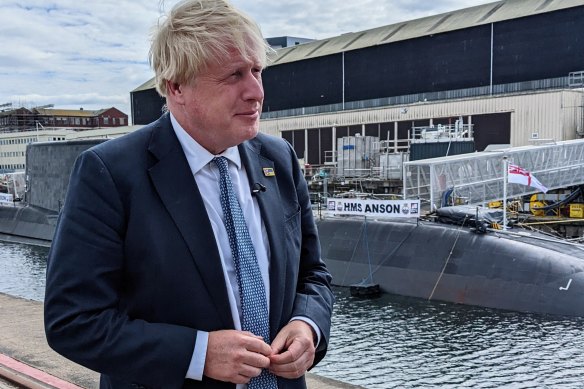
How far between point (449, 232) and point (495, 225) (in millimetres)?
1868

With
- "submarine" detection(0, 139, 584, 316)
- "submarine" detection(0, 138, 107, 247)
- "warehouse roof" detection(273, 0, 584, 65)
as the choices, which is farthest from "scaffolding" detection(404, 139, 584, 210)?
"warehouse roof" detection(273, 0, 584, 65)

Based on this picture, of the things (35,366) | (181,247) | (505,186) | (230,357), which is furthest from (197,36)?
(505,186)

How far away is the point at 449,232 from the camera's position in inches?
743

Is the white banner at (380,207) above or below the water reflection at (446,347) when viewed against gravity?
above

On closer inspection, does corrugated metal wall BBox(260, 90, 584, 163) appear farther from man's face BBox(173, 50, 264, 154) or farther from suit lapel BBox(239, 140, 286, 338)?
man's face BBox(173, 50, 264, 154)

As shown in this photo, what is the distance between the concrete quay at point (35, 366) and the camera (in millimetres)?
5918

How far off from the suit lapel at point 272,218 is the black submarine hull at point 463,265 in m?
15.7

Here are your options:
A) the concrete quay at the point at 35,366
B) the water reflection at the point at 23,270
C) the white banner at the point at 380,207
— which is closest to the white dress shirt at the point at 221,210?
the concrete quay at the point at 35,366

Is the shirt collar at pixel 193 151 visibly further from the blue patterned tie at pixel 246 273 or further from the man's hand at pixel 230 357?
the man's hand at pixel 230 357

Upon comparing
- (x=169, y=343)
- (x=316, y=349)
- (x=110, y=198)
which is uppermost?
(x=110, y=198)

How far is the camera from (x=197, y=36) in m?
1.94

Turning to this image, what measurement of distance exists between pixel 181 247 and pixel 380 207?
18335 mm

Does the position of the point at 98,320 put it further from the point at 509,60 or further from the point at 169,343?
the point at 509,60

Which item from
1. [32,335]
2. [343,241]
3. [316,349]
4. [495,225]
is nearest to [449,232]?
[495,225]
